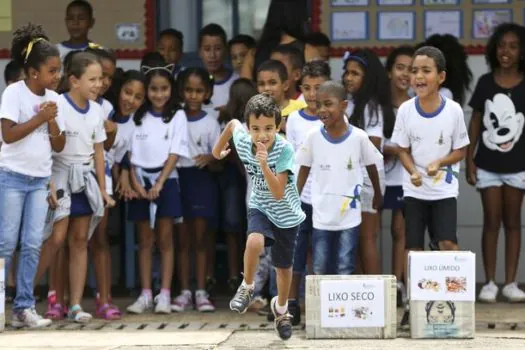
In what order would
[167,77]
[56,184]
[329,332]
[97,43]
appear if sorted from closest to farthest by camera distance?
[329,332] → [56,184] → [167,77] → [97,43]

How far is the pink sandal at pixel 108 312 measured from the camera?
9875 mm

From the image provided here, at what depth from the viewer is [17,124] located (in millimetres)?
9227

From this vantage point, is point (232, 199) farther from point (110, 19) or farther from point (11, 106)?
point (11, 106)

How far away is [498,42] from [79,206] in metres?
3.26

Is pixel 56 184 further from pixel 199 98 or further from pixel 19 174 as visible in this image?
pixel 199 98

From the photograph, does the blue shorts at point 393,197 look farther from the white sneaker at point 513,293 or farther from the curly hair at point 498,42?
the curly hair at point 498,42

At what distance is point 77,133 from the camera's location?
9.65 m

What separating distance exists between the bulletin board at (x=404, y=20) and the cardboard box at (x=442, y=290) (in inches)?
112

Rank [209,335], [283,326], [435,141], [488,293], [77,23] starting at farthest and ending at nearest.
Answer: [77,23] → [488,293] → [435,141] → [209,335] → [283,326]

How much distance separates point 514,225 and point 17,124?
3.76 m

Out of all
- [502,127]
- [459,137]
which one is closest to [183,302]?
[459,137]

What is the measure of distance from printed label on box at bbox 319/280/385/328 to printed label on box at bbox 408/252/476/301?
0.74 ft

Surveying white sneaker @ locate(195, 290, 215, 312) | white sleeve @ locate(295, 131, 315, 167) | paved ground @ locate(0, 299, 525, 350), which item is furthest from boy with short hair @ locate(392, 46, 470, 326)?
white sneaker @ locate(195, 290, 215, 312)

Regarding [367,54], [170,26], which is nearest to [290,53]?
[367,54]
